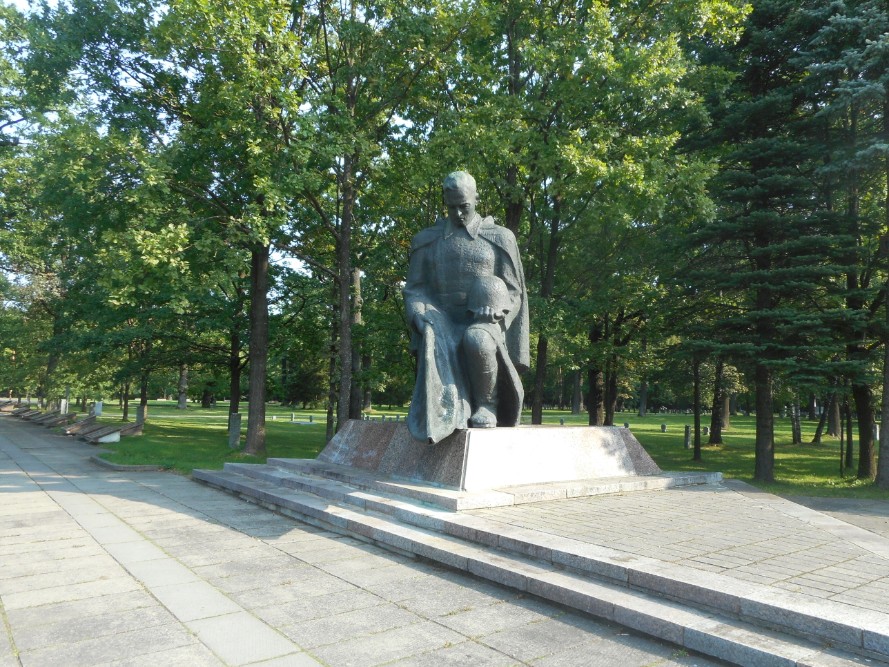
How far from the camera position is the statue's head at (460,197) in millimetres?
7973

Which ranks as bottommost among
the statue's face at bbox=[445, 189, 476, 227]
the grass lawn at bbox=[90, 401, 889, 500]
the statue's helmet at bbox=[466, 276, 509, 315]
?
the grass lawn at bbox=[90, 401, 889, 500]

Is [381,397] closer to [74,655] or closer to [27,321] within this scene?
[27,321]

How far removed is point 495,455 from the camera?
7145mm

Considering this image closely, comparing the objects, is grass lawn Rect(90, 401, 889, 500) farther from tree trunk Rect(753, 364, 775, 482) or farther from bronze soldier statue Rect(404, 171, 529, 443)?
bronze soldier statue Rect(404, 171, 529, 443)

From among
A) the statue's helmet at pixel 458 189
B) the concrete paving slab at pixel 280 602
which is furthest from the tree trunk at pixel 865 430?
the statue's helmet at pixel 458 189

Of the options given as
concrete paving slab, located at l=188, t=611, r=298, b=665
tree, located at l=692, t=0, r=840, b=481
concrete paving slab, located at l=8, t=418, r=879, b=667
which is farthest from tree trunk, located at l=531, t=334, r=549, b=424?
concrete paving slab, located at l=188, t=611, r=298, b=665

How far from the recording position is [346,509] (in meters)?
6.84

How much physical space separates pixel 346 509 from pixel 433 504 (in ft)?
3.36

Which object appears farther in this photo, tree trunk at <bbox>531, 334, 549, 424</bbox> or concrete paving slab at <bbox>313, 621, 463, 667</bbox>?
tree trunk at <bbox>531, 334, 549, 424</bbox>

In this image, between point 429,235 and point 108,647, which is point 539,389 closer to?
point 429,235

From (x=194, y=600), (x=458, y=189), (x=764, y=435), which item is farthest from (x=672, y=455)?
(x=194, y=600)

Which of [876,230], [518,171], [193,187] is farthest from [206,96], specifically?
[876,230]

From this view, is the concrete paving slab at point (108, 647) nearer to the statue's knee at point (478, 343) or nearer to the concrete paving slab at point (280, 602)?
the concrete paving slab at point (280, 602)

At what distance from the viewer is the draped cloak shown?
739 centimetres
